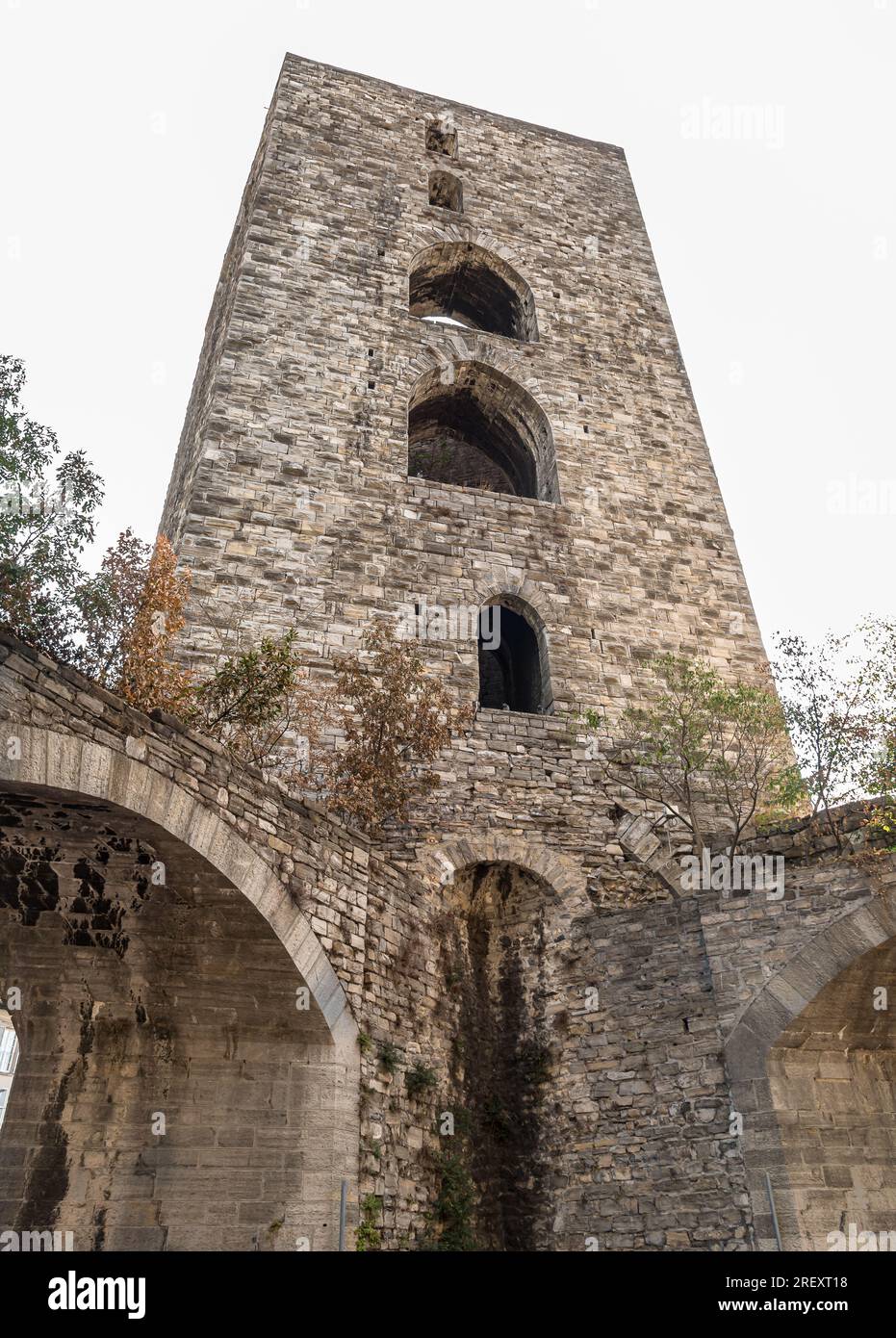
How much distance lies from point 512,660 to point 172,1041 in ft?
25.7

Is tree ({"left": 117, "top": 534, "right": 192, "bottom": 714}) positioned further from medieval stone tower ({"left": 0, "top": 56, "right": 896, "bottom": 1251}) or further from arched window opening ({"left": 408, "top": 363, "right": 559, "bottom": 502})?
arched window opening ({"left": 408, "top": 363, "right": 559, "bottom": 502})

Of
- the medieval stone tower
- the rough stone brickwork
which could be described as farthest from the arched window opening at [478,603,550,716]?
the rough stone brickwork

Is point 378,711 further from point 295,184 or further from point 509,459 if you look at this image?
point 295,184

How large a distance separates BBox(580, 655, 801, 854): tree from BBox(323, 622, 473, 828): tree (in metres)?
1.90

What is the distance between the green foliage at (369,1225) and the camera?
647cm

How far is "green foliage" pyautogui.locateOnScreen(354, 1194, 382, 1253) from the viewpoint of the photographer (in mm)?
6473

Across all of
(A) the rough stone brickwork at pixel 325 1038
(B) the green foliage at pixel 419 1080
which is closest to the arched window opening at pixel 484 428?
(A) the rough stone brickwork at pixel 325 1038

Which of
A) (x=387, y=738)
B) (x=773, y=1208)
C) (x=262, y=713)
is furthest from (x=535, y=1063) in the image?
(x=262, y=713)

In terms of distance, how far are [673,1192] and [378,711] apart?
5042 mm

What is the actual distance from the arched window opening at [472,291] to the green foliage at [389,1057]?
12.2 m

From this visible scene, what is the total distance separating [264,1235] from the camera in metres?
6.44

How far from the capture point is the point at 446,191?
695 inches

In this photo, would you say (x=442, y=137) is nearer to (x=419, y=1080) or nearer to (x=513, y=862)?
(x=513, y=862)
